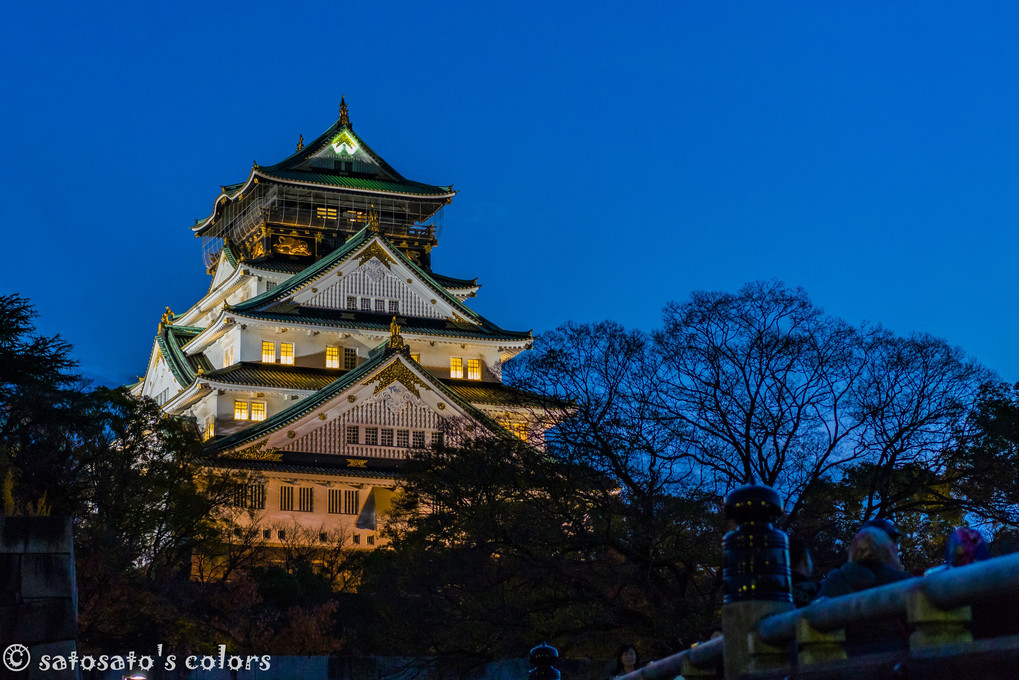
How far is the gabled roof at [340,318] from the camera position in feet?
194

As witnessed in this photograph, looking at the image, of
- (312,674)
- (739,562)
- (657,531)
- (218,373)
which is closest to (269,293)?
(218,373)

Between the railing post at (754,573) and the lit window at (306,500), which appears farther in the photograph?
the lit window at (306,500)

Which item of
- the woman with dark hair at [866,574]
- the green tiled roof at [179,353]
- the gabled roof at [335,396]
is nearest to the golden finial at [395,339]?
the gabled roof at [335,396]

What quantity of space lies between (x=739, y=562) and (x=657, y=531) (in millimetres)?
15538

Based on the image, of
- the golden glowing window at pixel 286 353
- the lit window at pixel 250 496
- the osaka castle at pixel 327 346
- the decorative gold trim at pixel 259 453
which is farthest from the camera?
the golden glowing window at pixel 286 353

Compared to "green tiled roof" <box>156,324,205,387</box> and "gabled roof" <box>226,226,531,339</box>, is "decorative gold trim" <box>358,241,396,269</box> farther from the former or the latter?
"green tiled roof" <box>156,324,205,387</box>

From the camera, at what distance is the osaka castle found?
54.0 m

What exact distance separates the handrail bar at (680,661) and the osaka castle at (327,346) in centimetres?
3498

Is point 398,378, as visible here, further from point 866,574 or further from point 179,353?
point 866,574

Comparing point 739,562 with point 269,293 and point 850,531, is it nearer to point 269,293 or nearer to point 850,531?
point 850,531

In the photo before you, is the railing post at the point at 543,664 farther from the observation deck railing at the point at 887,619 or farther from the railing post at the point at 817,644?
the railing post at the point at 817,644

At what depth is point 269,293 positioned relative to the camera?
5997cm

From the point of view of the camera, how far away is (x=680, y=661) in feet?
38.3

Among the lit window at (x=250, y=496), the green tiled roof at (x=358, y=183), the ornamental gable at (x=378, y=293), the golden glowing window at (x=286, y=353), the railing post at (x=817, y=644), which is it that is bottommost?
the railing post at (x=817, y=644)
